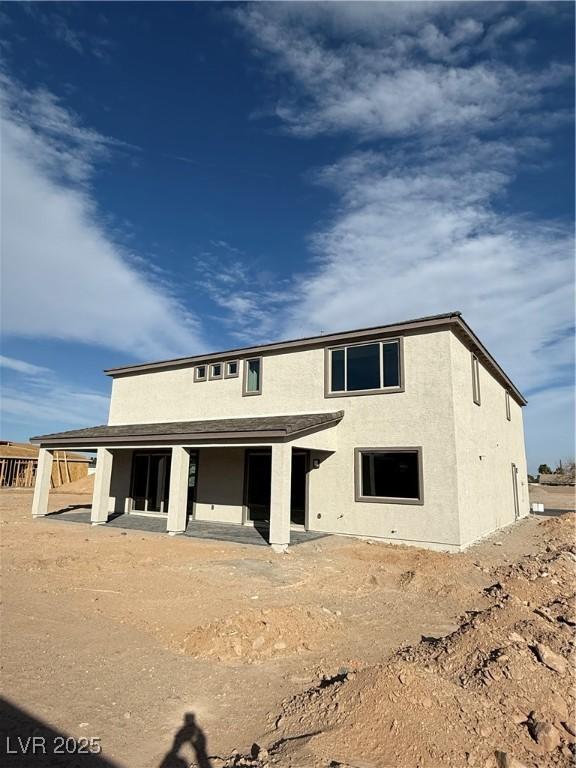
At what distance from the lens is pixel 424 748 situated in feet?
10.0

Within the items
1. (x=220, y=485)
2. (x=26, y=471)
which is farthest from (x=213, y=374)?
(x=26, y=471)

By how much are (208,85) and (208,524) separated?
535 inches

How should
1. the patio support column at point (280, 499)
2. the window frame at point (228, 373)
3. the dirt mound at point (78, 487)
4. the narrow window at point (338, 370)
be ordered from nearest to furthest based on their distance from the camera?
the patio support column at point (280, 499) → the narrow window at point (338, 370) → the window frame at point (228, 373) → the dirt mound at point (78, 487)

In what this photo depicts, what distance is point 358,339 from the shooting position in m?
13.6

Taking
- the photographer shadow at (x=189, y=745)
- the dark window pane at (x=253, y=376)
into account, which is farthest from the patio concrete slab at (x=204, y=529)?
the photographer shadow at (x=189, y=745)

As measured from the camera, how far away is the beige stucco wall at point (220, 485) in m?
15.3

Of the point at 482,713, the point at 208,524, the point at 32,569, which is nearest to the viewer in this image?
the point at 482,713

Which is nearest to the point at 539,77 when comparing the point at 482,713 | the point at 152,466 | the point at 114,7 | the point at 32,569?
the point at 114,7

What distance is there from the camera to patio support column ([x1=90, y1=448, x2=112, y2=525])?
1506 centimetres

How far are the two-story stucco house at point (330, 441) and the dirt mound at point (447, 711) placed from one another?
6790 mm

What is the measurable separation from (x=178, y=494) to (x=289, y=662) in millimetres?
9141

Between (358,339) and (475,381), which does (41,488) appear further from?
(475,381)

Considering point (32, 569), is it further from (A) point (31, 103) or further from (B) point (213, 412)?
(A) point (31, 103)

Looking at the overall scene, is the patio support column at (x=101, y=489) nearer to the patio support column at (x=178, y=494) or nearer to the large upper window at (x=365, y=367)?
the patio support column at (x=178, y=494)
